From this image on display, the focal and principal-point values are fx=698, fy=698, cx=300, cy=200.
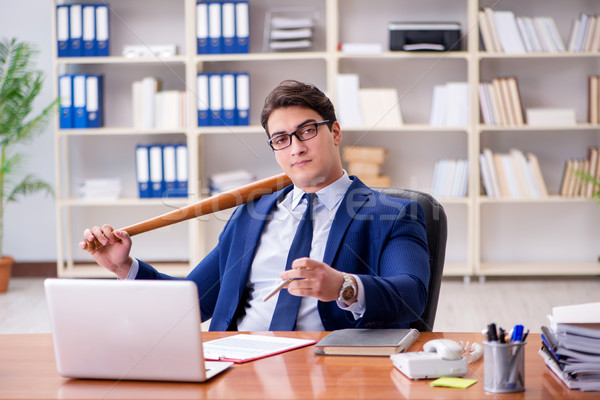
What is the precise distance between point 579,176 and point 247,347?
3519mm

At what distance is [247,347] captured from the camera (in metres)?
1.28

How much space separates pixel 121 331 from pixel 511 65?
13.2ft

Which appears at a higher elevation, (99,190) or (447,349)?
(99,190)

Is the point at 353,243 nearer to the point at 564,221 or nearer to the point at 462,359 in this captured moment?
the point at 462,359

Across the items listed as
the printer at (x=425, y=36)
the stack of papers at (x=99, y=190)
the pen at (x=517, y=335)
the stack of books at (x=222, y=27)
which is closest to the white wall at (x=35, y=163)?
the stack of papers at (x=99, y=190)

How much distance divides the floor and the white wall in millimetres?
234

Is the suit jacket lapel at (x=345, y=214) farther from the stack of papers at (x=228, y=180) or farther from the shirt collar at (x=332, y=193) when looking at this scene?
the stack of papers at (x=228, y=180)

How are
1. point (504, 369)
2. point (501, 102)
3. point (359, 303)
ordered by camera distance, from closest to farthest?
point (504, 369), point (359, 303), point (501, 102)

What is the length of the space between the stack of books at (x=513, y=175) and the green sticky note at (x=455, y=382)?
3454 mm

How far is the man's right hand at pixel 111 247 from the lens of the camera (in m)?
1.49

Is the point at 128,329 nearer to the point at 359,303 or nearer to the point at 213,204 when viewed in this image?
the point at 359,303

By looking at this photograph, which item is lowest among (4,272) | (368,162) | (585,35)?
(4,272)

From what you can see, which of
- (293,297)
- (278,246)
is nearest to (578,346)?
(293,297)

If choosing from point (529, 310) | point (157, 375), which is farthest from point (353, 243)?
point (529, 310)
